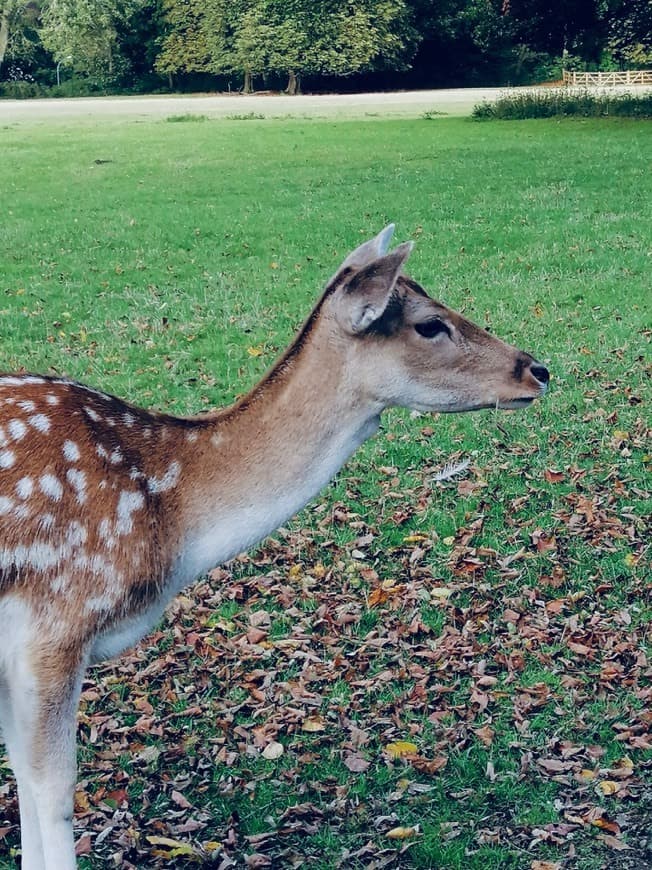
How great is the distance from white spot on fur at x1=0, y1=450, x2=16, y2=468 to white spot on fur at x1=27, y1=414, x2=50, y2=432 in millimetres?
123

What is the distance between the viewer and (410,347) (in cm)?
383

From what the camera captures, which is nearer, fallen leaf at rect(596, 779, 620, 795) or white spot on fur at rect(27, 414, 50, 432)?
white spot on fur at rect(27, 414, 50, 432)

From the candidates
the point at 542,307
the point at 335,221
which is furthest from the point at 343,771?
the point at 335,221

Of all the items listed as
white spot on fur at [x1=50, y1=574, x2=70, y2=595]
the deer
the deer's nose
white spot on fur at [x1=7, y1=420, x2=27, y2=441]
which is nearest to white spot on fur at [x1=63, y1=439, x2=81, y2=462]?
the deer

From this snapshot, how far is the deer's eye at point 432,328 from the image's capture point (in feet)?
12.7

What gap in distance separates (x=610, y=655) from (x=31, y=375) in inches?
125

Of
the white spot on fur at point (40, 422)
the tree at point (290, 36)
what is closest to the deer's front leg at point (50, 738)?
the white spot on fur at point (40, 422)

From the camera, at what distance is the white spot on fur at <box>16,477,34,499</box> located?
11.3ft

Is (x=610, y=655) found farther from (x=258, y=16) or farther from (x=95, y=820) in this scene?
(x=258, y=16)

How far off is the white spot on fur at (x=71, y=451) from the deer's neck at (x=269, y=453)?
1.29 feet

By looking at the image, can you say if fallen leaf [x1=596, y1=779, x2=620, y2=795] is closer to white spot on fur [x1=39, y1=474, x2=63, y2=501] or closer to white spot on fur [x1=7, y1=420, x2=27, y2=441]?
white spot on fur [x1=39, y1=474, x2=63, y2=501]

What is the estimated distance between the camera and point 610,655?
218 inches

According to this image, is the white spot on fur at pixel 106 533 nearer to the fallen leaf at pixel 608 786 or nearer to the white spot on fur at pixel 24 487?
the white spot on fur at pixel 24 487

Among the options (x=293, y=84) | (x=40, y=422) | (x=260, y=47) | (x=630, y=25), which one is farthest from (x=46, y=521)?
(x=293, y=84)
